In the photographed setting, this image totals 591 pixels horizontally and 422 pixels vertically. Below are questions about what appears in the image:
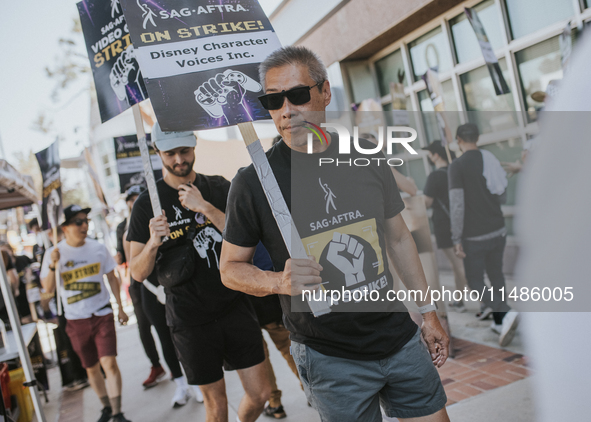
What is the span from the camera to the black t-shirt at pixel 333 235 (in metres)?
2.03

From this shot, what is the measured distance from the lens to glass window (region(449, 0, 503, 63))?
6949 millimetres

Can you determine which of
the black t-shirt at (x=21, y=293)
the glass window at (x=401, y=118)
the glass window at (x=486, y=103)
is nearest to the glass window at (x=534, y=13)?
the glass window at (x=486, y=103)

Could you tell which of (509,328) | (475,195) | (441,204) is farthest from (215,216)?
(441,204)

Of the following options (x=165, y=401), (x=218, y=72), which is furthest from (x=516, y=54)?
(x=165, y=401)

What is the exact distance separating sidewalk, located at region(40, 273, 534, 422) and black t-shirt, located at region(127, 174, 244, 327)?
1539 mm

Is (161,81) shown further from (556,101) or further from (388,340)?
(556,101)

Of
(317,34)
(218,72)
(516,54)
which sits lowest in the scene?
(218,72)

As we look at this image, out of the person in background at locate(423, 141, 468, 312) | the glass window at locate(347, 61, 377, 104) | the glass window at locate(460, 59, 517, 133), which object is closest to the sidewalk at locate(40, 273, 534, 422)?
the person in background at locate(423, 141, 468, 312)

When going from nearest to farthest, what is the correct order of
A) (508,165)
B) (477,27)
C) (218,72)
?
(218,72) → (477,27) → (508,165)

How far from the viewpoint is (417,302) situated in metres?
2.26

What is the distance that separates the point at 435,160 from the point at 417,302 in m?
4.17

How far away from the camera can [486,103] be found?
300 inches

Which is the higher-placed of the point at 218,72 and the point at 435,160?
the point at 218,72

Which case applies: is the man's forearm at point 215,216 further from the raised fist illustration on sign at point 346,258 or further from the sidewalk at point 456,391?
the sidewalk at point 456,391
